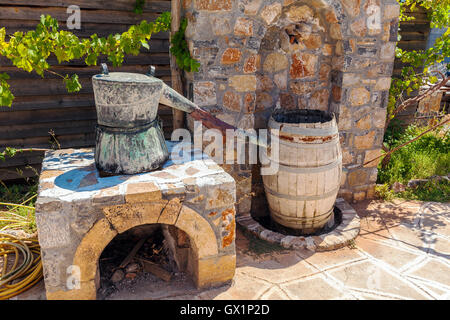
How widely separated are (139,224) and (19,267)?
1134 millimetres

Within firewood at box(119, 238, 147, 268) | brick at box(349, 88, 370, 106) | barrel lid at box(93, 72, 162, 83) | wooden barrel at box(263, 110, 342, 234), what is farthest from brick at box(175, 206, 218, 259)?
brick at box(349, 88, 370, 106)

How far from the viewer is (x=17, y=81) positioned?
4.28m

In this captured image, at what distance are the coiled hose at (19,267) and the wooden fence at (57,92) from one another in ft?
4.90

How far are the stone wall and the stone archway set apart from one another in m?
1.21

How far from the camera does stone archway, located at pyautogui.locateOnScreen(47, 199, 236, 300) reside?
7.45 feet

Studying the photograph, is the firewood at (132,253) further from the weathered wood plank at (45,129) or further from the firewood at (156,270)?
the weathered wood plank at (45,129)

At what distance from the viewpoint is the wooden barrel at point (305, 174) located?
314cm

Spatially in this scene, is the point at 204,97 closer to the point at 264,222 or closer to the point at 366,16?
the point at 264,222

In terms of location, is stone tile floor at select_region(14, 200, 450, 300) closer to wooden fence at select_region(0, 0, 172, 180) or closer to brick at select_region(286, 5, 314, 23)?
brick at select_region(286, 5, 314, 23)

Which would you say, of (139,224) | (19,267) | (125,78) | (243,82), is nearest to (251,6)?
(243,82)

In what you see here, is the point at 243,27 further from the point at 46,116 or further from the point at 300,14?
the point at 46,116

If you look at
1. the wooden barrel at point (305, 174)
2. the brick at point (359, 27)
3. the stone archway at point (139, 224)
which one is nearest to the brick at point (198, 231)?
the stone archway at point (139, 224)

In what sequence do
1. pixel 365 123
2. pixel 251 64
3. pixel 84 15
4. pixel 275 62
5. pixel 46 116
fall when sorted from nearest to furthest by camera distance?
pixel 251 64
pixel 275 62
pixel 365 123
pixel 84 15
pixel 46 116

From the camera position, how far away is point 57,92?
14.5ft
